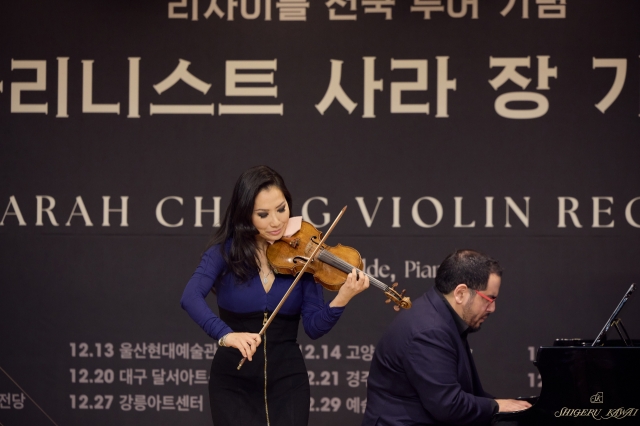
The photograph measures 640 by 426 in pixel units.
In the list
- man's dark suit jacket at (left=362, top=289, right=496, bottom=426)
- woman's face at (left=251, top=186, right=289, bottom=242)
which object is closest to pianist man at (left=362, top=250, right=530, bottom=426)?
man's dark suit jacket at (left=362, top=289, right=496, bottom=426)

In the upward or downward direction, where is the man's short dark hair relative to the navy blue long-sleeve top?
upward

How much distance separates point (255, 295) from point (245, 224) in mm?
257

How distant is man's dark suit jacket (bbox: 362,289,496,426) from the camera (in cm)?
247

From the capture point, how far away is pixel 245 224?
8.86ft

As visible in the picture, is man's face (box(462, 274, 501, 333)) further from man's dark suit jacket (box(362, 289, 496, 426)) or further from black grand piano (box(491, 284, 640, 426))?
black grand piano (box(491, 284, 640, 426))

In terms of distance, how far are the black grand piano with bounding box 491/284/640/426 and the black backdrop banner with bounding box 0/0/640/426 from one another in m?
1.53

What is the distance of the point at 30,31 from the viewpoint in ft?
13.6

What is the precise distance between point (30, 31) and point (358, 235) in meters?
2.14

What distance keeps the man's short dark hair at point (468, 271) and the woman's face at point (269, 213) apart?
61 cm

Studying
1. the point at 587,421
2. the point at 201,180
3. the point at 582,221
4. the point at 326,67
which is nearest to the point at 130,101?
the point at 201,180

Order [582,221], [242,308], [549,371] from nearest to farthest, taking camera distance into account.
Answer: [549,371], [242,308], [582,221]

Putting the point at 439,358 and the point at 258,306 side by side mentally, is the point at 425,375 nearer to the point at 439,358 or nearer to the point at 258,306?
the point at 439,358

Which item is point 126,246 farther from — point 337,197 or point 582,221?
point 582,221

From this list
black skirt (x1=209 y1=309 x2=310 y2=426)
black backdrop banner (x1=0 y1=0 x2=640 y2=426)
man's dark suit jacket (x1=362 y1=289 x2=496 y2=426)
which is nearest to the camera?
man's dark suit jacket (x1=362 y1=289 x2=496 y2=426)
